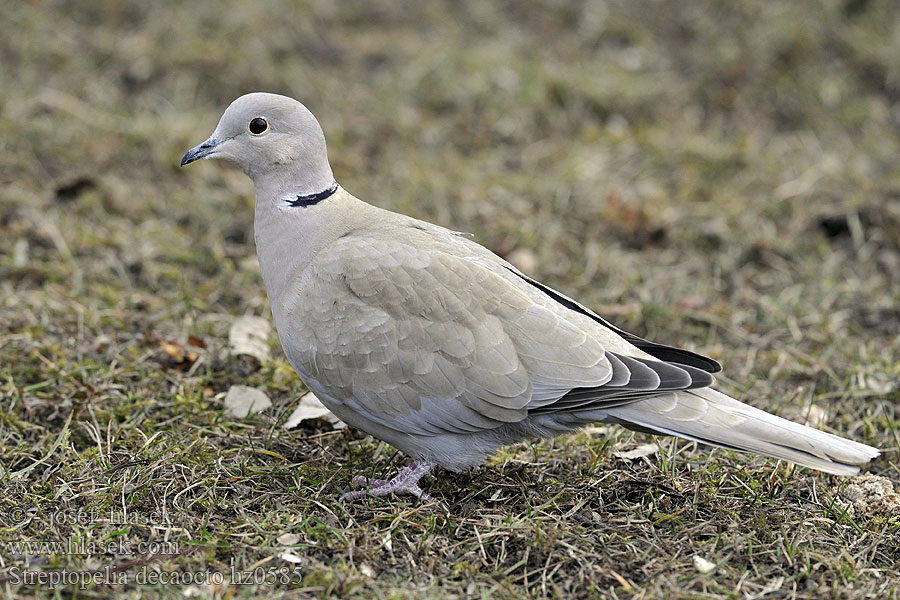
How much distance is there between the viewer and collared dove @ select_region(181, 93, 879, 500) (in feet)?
10.5

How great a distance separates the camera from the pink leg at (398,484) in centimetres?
341

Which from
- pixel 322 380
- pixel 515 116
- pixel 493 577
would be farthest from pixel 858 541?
pixel 515 116

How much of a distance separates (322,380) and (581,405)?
0.90 meters

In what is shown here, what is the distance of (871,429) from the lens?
4.04 m

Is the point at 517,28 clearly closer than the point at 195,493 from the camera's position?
No

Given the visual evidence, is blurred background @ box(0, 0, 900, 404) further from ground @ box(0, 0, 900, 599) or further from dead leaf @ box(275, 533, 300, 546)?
dead leaf @ box(275, 533, 300, 546)

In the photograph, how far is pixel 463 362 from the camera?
3.31 meters

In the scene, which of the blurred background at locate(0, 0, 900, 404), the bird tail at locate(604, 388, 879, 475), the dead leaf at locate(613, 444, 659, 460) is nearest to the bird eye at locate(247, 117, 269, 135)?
the blurred background at locate(0, 0, 900, 404)

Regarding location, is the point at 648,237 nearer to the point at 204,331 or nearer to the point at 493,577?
the point at 204,331

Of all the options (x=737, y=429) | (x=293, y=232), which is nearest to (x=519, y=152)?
(x=293, y=232)

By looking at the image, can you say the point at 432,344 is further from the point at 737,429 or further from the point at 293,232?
the point at 737,429

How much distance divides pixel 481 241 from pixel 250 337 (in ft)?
5.75

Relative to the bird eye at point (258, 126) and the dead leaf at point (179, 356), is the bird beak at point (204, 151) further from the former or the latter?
the dead leaf at point (179, 356)

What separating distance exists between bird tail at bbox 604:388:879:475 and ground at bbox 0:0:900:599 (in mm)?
350
